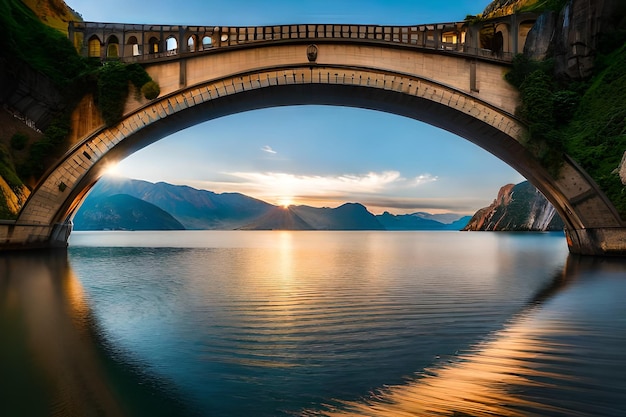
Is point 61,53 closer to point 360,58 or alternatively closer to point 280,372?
point 360,58

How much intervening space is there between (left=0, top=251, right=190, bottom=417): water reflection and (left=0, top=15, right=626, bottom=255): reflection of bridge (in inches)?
720

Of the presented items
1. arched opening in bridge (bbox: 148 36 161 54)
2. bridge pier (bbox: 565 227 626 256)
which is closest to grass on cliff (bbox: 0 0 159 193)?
arched opening in bridge (bbox: 148 36 161 54)

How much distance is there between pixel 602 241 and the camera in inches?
949

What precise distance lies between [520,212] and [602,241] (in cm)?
13256

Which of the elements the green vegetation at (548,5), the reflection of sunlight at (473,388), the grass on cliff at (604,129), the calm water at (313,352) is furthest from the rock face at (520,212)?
the reflection of sunlight at (473,388)

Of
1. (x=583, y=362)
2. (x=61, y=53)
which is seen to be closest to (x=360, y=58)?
(x=61, y=53)

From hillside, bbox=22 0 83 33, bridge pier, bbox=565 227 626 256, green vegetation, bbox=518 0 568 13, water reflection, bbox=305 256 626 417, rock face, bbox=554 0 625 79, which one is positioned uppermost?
hillside, bbox=22 0 83 33

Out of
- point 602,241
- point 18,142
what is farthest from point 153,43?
point 602,241

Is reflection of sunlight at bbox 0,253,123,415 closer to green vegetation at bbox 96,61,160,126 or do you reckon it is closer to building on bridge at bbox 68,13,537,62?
green vegetation at bbox 96,61,160,126

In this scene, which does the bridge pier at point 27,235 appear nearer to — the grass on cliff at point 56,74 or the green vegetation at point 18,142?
the grass on cliff at point 56,74

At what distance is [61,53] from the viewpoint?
29156mm

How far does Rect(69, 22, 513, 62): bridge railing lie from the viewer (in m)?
28.6

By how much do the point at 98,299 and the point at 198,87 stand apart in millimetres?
18823

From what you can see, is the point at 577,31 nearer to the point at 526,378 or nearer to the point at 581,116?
the point at 581,116
